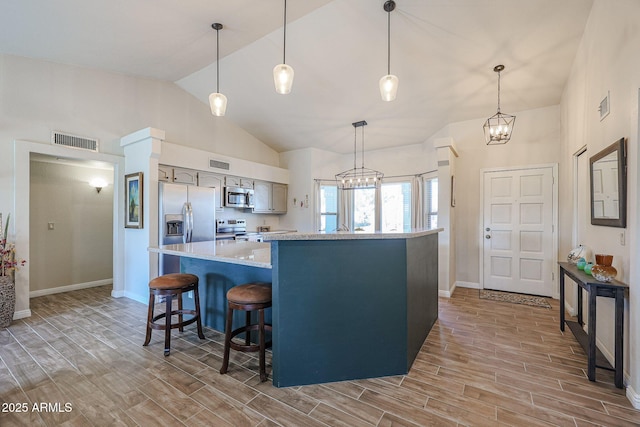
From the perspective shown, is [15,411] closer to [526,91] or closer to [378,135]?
[378,135]

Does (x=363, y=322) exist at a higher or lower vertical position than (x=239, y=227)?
lower

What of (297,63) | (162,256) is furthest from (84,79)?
(297,63)

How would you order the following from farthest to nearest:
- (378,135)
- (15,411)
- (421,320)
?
(378,135), (421,320), (15,411)

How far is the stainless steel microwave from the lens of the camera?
548 cm

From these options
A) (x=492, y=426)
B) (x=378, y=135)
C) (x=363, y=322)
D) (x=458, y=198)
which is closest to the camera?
(x=492, y=426)

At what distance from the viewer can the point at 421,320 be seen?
111 inches

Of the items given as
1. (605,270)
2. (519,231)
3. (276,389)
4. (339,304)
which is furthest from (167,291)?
(519,231)

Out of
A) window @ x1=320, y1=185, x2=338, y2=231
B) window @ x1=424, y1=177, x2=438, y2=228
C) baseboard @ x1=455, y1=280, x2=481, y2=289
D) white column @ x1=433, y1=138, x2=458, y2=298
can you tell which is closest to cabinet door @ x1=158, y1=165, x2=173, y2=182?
window @ x1=320, y1=185, x2=338, y2=231

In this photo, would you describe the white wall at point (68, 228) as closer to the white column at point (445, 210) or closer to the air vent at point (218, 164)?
the air vent at point (218, 164)

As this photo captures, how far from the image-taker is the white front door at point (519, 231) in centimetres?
459

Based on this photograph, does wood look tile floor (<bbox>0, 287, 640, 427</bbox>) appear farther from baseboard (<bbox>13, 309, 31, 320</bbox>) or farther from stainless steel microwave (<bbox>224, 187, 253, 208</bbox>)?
stainless steel microwave (<bbox>224, 187, 253, 208</bbox>)

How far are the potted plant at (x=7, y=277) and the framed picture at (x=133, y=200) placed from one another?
4.17 ft

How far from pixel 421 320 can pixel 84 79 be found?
557 centimetres

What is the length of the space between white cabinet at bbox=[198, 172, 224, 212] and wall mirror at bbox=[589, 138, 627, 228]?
17.3 ft
